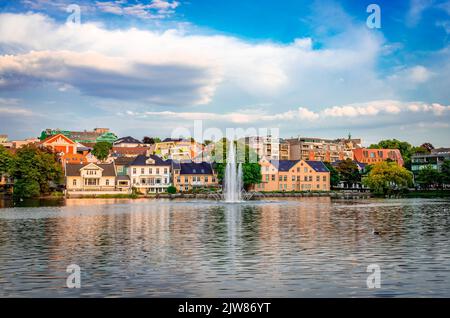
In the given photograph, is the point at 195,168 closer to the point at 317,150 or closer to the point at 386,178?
the point at 386,178

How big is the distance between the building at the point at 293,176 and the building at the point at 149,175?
20.4m

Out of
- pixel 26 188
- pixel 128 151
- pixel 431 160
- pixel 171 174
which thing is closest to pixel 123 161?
pixel 171 174

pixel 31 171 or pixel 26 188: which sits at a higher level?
pixel 31 171

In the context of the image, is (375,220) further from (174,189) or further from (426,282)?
(174,189)

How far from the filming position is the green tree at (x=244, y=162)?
118812mm

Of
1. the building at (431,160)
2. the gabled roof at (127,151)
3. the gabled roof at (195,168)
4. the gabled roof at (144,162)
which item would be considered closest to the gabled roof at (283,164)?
the gabled roof at (195,168)

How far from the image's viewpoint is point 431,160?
16638 cm

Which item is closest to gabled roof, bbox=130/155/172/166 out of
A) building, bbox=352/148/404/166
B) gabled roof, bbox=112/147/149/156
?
gabled roof, bbox=112/147/149/156

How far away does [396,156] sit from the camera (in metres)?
188

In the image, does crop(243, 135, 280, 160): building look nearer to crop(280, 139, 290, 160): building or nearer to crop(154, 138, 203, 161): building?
crop(280, 139, 290, 160): building

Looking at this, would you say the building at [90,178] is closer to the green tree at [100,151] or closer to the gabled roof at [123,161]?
the gabled roof at [123,161]

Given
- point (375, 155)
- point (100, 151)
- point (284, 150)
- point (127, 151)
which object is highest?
point (284, 150)

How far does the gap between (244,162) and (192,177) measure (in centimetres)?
1395
